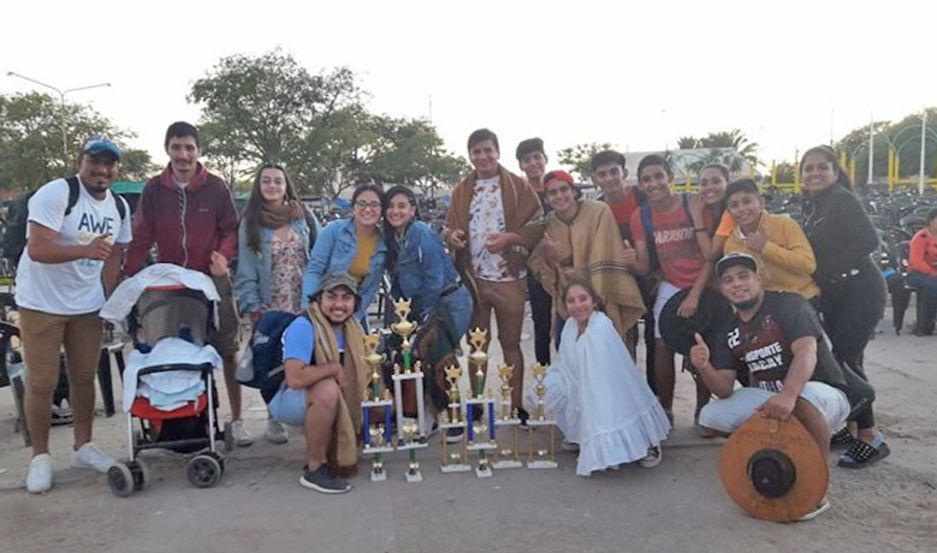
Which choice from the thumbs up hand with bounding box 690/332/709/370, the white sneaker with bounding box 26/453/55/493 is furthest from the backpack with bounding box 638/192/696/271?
the white sneaker with bounding box 26/453/55/493

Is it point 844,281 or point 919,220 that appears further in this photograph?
point 919,220

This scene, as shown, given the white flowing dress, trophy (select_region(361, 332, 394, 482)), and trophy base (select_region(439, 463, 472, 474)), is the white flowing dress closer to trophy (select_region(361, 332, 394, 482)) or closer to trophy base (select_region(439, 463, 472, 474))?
trophy base (select_region(439, 463, 472, 474))

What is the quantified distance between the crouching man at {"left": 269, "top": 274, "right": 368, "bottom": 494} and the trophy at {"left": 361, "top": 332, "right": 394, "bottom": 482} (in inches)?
3.1

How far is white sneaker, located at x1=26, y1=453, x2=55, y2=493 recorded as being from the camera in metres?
3.91

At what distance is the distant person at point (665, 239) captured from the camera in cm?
437

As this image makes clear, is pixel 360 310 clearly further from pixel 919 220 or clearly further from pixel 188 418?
pixel 919 220

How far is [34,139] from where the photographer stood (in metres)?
31.5

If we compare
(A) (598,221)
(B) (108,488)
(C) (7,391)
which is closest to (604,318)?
(A) (598,221)

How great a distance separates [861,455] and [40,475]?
4.53 metres

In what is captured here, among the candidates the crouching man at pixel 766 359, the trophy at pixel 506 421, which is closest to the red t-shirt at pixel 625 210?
the crouching man at pixel 766 359

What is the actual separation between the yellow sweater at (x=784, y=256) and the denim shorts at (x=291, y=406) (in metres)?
2.57

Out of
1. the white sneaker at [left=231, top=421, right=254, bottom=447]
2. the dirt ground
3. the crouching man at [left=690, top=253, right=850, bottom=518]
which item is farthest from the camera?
the white sneaker at [left=231, top=421, right=254, bottom=447]

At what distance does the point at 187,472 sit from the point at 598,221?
279 cm

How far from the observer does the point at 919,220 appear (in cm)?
1134
